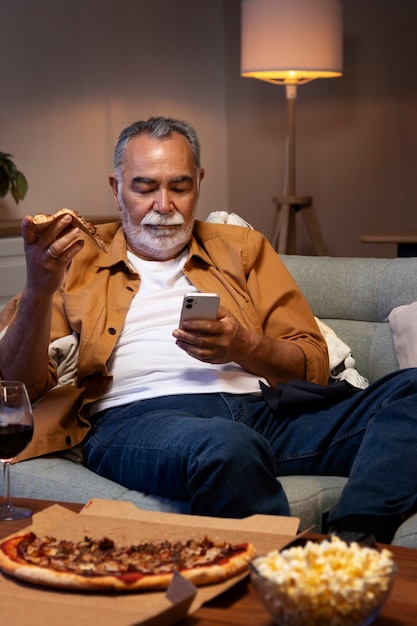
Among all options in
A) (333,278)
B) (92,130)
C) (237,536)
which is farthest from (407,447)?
(92,130)

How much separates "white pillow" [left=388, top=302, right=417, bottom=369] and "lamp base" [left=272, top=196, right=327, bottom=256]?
2.23 meters

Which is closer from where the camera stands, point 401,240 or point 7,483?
point 7,483

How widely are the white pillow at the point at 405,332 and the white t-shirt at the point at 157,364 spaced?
15.2 inches

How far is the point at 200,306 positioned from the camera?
6.85 ft

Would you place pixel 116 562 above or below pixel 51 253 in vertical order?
below

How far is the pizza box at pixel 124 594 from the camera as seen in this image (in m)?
1.13

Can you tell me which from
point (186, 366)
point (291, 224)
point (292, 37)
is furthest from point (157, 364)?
point (291, 224)

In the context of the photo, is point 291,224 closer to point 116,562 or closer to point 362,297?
point 362,297

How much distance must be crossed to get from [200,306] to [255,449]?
14.6 inches

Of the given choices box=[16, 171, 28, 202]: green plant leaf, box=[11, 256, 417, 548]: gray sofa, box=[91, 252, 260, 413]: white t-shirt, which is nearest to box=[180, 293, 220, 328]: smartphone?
box=[91, 252, 260, 413]: white t-shirt

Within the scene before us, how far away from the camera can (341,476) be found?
2135 mm

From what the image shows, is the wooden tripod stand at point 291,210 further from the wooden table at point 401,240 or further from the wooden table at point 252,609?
the wooden table at point 252,609

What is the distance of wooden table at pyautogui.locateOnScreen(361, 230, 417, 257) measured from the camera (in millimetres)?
3980

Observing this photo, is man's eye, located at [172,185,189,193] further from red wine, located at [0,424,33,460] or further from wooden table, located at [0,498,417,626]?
wooden table, located at [0,498,417,626]
